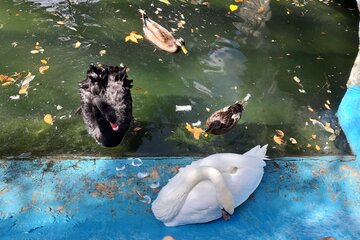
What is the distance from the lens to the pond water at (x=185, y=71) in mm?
4883

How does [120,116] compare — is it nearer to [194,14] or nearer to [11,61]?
[11,61]

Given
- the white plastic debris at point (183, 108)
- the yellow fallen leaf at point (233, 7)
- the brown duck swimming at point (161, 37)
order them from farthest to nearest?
1. the yellow fallen leaf at point (233, 7)
2. the brown duck swimming at point (161, 37)
3. the white plastic debris at point (183, 108)

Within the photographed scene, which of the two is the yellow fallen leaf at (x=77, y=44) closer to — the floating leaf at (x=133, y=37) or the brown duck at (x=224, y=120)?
the floating leaf at (x=133, y=37)

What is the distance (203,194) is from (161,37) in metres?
3.08

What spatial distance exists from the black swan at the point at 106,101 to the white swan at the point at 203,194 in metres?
1.00

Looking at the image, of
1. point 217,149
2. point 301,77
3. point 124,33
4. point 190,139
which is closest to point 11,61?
point 124,33

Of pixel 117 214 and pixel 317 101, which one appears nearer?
pixel 117 214

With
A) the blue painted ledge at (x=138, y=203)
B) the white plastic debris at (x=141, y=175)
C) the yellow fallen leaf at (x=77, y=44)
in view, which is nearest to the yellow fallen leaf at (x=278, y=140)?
the blue painted ledge at (x=138, y=203)

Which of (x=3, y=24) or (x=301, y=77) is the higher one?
(x=3, y=24)

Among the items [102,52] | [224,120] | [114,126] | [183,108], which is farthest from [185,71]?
[114,126]

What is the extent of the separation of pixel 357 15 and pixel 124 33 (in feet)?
16.7

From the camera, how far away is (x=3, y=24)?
251 inches

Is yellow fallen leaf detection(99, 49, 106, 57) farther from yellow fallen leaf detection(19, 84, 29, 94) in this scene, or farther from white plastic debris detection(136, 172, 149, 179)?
white plastic debris detection(136, 172, 149, 179)

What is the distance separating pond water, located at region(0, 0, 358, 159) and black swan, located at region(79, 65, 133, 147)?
20 cm
